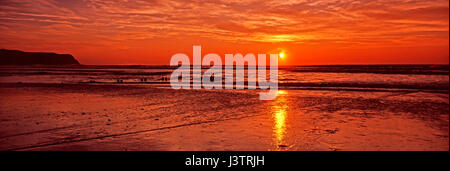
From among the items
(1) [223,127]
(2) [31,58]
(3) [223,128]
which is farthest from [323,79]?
(2) [31,58]

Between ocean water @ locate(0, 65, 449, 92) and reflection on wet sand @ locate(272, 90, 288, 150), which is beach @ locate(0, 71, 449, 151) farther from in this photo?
ocean water @ locate(0, 65, 449, 92)

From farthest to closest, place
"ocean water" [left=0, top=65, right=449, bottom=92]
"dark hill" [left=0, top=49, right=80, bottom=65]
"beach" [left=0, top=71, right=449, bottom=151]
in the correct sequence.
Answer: "dark hill" [left=0, top=49, right=80, bottom=65] < "ocean water" [left=0, top=65, right=449, bottom=92] < "beach" [left=0, top=71, right=449, bottom=151]

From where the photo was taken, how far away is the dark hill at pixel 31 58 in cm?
13134

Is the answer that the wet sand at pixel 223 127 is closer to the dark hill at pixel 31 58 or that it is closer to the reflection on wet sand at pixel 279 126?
the reflection on wet sand at pixel 279 126

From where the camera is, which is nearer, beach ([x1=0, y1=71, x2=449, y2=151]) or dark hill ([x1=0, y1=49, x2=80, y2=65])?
beach ([x1=0, y1=71, x2=449, y2=151])

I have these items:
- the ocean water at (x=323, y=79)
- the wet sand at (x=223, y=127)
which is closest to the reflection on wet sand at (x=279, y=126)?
the wet sand at (x=223, y=127)

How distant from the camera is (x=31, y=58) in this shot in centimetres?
15150

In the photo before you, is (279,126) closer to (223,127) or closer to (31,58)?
(223,127)

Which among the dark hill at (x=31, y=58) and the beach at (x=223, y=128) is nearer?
the beach at (x=223, y=128)

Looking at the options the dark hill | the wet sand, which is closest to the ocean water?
→ the wet sand

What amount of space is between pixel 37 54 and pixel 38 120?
18299cm

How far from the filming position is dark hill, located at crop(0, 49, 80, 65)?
131 m
